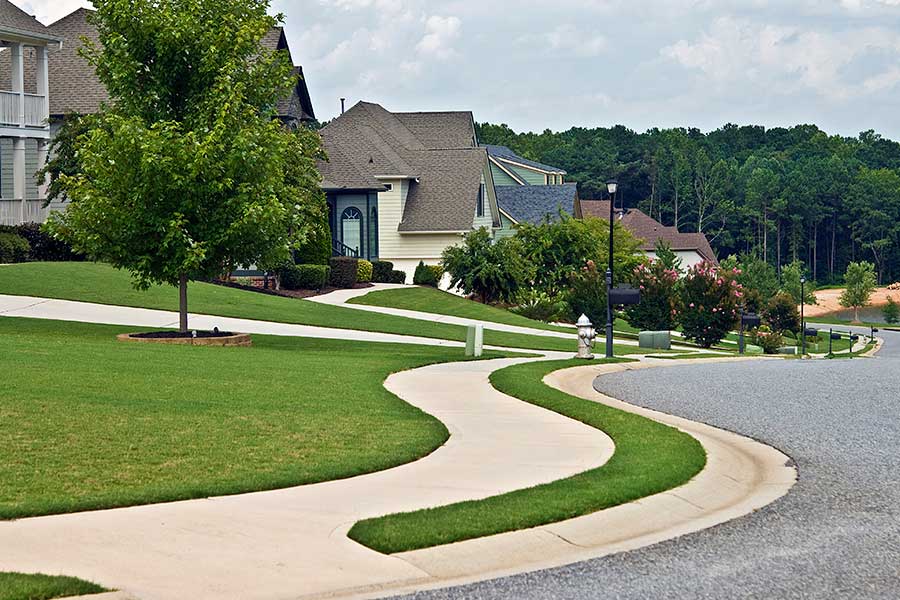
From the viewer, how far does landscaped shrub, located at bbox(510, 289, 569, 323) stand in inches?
2213

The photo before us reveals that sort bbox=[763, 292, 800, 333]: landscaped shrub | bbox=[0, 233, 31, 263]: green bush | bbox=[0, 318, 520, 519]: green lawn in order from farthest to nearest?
1. bbox=[763, 292, 800, 333]: landscaped shrub
2. bbox=[0, 233, 31, 263]: green bush
3. bbox=[0, 318, 520, 519]: green lawn

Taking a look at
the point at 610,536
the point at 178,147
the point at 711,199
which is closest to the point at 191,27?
the point at 178,147

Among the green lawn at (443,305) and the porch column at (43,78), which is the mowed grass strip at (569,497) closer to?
the green lawn at (443,305)

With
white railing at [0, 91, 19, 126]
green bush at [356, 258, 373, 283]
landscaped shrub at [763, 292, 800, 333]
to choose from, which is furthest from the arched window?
landscaped shrub at [763, 292, 800, 333]

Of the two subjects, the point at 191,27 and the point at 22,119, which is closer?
the point at 191,27

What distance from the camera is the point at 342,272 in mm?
53094

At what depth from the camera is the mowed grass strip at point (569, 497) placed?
8633 mm

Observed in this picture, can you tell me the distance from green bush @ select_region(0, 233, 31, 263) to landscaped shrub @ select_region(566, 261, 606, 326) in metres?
24.9

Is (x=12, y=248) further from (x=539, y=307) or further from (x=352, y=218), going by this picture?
(x=539, y=307)

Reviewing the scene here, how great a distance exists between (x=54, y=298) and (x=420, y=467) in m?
26.6

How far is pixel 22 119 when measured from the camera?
4338 cm

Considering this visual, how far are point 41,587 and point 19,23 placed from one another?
134 ft

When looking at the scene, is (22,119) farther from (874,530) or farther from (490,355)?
(874,530)

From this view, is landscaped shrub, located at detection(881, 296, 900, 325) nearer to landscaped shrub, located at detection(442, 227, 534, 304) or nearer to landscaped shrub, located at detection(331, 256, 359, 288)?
landscaped shrub, located at detection(442, 227, 534, 304)
